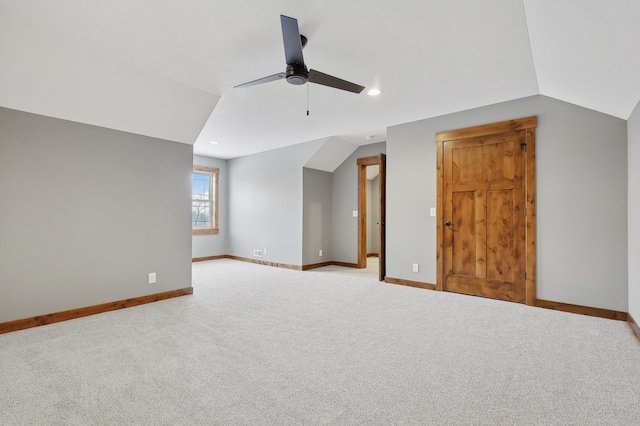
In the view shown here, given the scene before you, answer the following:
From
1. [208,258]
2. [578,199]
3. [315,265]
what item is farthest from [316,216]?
[578,199]

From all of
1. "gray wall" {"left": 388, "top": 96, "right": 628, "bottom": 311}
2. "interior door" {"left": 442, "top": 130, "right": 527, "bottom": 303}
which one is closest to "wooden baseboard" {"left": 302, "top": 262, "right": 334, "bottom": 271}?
"interior door" {"left": 442, "top": 130, "right": 527, "bottom": 303}

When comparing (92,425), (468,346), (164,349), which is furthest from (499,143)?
(92,425)

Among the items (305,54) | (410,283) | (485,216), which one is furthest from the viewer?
(410,283)

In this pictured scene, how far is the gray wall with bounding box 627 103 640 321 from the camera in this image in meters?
2.79

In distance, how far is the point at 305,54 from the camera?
9.12ft

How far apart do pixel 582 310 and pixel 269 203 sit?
17.8 ft

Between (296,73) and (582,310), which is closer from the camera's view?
(296,73)

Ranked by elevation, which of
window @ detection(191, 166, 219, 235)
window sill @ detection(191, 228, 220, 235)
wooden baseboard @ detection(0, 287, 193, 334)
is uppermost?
window @ detection(191, 166, 219, 235)

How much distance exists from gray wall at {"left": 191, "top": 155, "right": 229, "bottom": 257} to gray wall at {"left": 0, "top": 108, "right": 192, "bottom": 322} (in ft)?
10.3

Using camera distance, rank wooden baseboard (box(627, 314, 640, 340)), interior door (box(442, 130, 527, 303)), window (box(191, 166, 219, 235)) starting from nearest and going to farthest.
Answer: wooden baseboard (box(627, 314, 640, 340)) → interior door (box(442, 130, 527, 303)) → window (box(191, 166, 219, 235))

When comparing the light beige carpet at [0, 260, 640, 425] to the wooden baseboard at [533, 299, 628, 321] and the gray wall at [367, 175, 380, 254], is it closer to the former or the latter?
the wooden baseboard at [533, 299, 628, 321]

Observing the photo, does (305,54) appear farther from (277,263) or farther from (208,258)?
(208,258)

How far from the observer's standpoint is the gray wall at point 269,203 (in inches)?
250

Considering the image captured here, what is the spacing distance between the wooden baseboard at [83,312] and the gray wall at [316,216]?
2.67 metres
